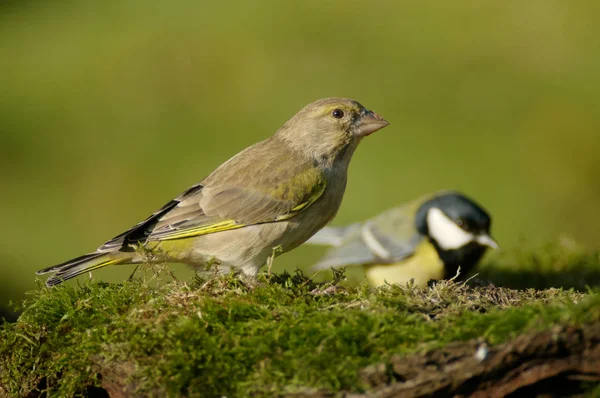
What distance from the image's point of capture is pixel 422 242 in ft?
23.3

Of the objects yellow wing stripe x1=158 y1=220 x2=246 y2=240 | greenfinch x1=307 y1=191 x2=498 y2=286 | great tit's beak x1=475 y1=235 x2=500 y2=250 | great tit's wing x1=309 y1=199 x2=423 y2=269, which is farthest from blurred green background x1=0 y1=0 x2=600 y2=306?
yellow wing stripe x1=158 y1=220 x2=246 y2=240

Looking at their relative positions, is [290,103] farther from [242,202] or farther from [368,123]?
[242,202]

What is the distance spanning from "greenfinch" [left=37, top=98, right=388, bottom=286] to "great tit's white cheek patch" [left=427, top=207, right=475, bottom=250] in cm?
195

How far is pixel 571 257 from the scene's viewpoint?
7.05 m

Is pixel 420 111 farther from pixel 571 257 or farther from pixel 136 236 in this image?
pixel 136 236

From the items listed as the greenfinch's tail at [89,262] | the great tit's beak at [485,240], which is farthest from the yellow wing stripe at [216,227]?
the great tit's beak at [485,240]

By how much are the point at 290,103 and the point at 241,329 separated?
9010 millimetres

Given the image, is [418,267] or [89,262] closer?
[89,262]

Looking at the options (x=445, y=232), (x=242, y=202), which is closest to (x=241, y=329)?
(x=242, y=202)

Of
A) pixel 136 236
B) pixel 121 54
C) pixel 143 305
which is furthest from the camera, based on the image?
pixel 121 54

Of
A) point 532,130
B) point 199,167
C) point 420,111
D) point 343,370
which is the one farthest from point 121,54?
point 343,370

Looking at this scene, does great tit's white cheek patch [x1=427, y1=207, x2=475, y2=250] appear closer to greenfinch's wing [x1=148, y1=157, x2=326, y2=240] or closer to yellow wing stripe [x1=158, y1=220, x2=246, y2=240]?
greenfinch's wing [x1=148, y1=157, x2=326, y2=240]

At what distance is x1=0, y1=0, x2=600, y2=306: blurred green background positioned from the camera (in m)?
10.8

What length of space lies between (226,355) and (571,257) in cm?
471
